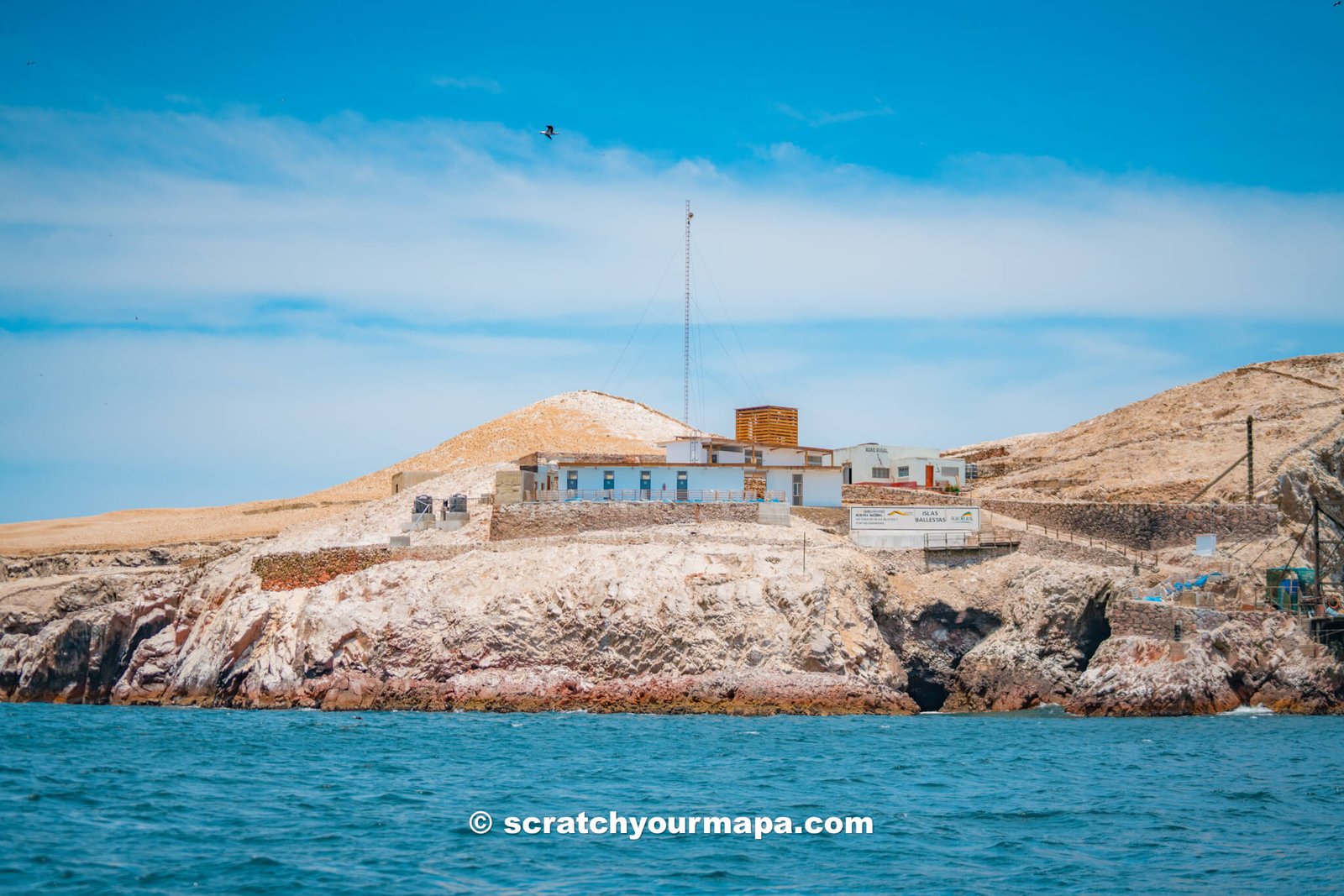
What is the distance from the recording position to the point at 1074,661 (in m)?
48.1

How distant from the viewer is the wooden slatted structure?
67938 mm

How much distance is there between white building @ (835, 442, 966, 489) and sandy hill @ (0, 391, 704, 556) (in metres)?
15.4

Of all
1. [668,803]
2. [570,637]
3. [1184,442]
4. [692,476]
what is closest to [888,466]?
[1184,442]

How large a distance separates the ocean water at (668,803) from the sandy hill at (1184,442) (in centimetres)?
3017

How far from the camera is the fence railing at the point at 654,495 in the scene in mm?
58188

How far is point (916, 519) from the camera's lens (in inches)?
2216

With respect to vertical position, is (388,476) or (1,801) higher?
(388,476)

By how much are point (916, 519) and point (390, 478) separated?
5153 cm

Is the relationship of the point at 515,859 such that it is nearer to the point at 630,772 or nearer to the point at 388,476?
the point at 630,772

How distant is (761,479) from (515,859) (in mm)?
39512

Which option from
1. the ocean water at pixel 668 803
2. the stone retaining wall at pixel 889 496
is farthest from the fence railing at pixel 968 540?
the ocean water at pixel 668 803

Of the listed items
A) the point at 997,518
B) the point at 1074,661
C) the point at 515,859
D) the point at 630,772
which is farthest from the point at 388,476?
the point at 515,859

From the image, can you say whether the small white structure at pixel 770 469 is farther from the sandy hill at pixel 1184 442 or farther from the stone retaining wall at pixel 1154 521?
the sandy hill at pixel 1184 442

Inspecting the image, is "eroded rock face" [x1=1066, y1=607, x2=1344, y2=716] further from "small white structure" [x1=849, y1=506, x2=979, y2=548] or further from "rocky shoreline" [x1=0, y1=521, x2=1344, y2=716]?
"small white structure" [x1=849, y1=506, x2=979, y2=548]
